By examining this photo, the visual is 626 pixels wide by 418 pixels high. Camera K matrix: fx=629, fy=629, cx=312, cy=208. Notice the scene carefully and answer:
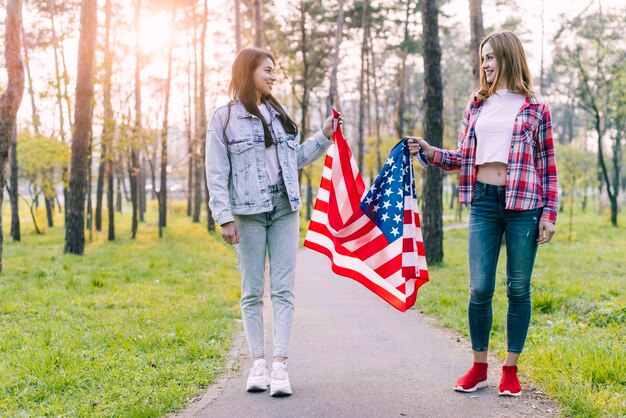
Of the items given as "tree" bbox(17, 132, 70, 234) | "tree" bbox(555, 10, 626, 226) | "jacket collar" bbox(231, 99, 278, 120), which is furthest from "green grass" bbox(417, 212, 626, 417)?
"tree" bbox(17, 132, 70, 234)

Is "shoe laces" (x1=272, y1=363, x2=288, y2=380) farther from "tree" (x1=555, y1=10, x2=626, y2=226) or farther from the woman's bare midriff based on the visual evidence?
"tree" (x1=555, y1=10, x2=626, y2=226)

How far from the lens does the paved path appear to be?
13.6ft

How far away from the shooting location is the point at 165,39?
26500mm

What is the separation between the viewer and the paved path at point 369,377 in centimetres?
415

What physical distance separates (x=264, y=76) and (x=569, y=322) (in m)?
4.53

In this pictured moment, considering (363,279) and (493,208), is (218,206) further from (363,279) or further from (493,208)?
(493,208)

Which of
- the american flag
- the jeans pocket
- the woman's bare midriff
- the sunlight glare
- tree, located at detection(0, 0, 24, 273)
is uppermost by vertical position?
the sunlight glare

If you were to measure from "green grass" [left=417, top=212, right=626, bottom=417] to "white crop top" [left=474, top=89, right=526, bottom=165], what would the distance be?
1.65 metres

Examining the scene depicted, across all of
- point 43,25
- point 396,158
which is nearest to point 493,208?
point 396,158

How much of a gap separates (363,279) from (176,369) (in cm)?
168

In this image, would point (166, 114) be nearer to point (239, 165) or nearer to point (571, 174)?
point (571, 174)

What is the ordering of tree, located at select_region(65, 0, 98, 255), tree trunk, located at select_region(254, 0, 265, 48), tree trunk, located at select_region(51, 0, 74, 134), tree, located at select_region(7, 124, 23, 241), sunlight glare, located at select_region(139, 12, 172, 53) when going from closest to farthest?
tree, located at select_region(65, 0, 98, 255), tree trunk, located at select_region(254, 0, 265, 48), tree trunk, located at select_region(51, 0, 74, 134), tree, located at select_region(7, 124, 23, 241), sunlight glare, located at select_region(139, 12, 172, 53)

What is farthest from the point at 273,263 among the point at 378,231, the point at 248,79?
the point at 248,79

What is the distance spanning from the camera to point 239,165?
4.57m
